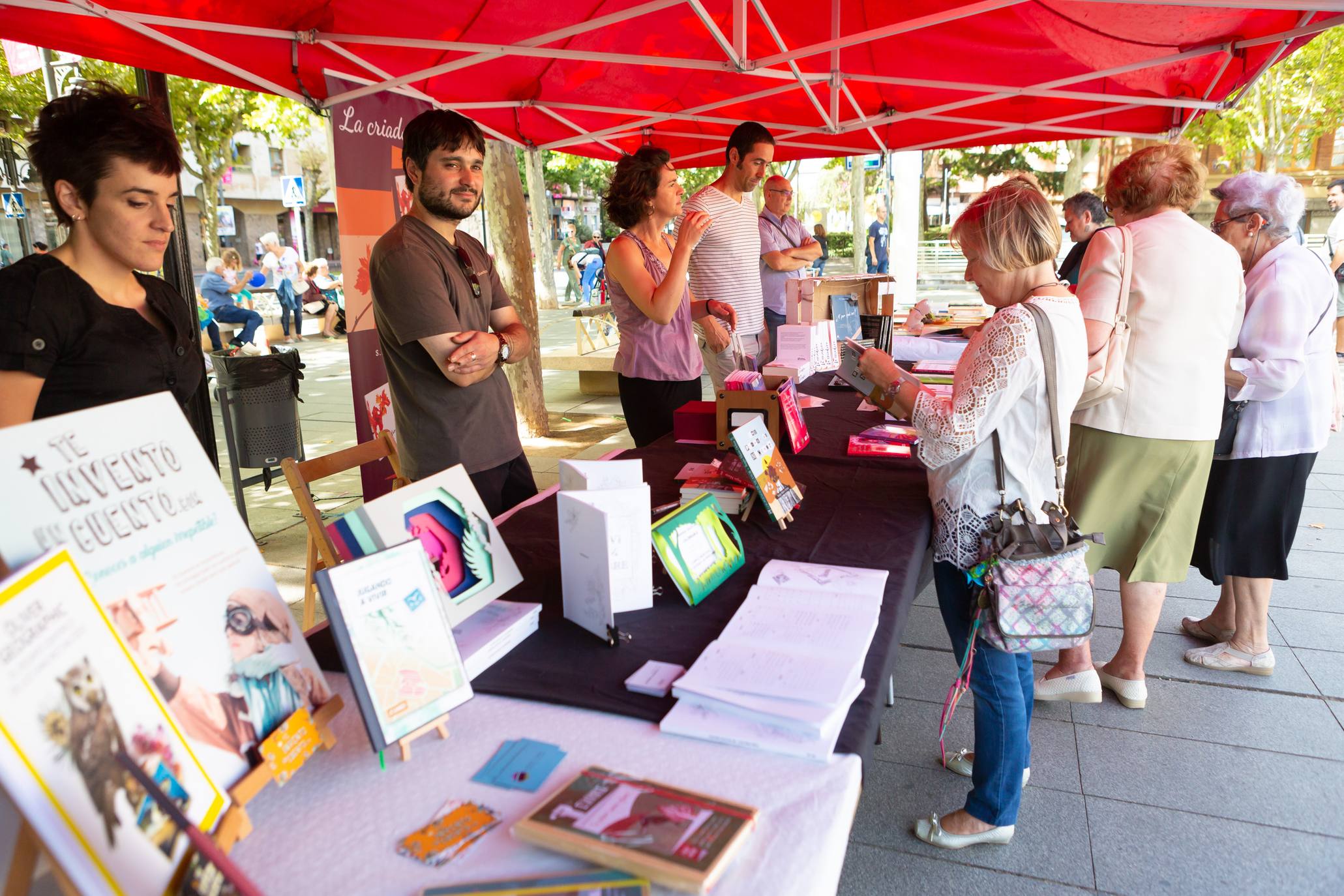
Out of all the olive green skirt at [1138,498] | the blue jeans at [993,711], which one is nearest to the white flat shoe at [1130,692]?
the olive green skirt at [1138,498]

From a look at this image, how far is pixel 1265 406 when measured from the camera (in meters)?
2.47

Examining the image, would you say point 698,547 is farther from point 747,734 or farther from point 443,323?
point 443,323

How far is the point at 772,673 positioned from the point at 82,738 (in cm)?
80

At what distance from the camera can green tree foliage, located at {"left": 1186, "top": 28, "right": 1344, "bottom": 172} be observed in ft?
51.2

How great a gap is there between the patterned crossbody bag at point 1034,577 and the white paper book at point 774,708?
59 cm

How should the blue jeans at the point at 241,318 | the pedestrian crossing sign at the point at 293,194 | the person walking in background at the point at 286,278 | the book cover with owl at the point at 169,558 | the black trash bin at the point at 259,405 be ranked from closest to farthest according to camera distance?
the book cover with owl at the point at 169,558, the black trash bin at the point at 259,405, the blue jeans at the point at 241,318, the person walking in background at the point at 286,278, the pedestrian crossing sign at the point at 293,194

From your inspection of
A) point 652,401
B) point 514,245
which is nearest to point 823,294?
→ point 652,401

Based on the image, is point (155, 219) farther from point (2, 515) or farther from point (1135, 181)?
point (1135, 181)

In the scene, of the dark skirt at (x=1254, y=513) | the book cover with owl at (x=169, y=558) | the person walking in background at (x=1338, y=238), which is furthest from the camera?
the person walking in background at (x=1338, y=238)

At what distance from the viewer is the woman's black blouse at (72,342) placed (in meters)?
1.40

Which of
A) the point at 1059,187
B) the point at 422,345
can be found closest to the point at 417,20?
the point at 422,345

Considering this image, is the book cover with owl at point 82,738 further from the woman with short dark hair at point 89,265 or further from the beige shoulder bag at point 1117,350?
the beige shoulder bag at point 1117,350

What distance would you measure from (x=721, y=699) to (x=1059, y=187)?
31.6m

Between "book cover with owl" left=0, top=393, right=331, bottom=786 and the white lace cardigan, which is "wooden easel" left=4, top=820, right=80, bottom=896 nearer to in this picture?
"book cover with owl" left=0, top=393, right=331, bottom=786
